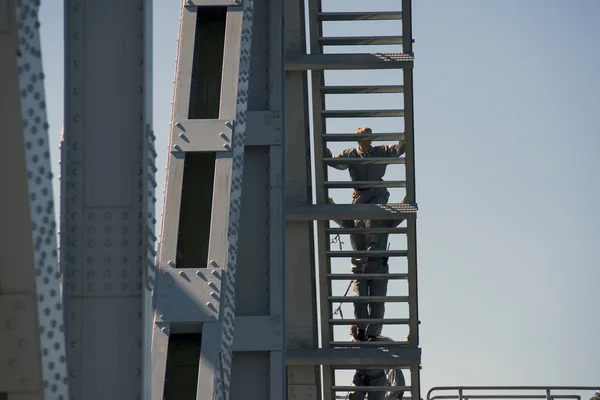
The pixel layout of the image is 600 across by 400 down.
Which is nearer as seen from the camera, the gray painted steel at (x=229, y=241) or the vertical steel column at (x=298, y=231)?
the gray painted steel at (x=229, y=241)

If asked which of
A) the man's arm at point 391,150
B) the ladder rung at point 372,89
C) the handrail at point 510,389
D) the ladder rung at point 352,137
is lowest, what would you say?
the handrail at point 510,389

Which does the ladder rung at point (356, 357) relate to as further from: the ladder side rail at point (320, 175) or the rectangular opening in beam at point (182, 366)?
the rectangular opening in beam at point (182, 366)

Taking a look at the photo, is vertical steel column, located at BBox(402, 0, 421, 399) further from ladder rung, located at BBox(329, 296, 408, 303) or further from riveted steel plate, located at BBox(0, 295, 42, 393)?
riveted steel plate, located at BBox(0, 295, 42, 393)

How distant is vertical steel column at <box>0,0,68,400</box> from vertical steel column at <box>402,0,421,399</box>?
11345 millimetres

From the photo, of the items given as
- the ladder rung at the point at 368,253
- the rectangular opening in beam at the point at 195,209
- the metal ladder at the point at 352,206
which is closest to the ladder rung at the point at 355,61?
the metal ladder at the point at 352,206

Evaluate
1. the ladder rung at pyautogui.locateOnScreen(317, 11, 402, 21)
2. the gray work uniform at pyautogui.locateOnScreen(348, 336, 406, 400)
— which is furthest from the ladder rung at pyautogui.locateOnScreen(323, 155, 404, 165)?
the gray work uniform at pyautogui.locateOnScreen(348, 336, 406, 400)

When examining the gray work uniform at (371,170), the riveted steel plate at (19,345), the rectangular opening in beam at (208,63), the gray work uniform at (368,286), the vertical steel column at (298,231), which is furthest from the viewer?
the gray work uniform at (368,286)

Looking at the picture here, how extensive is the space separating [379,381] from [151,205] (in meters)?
12.2

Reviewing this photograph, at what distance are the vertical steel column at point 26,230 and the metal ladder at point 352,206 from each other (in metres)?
11.0

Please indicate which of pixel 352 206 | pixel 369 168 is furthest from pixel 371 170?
pixel 352 206

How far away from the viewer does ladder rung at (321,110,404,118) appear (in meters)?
16.9

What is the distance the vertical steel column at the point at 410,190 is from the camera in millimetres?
16641

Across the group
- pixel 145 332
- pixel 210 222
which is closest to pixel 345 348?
pixel 210 222

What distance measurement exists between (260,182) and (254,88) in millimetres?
1108
